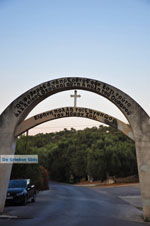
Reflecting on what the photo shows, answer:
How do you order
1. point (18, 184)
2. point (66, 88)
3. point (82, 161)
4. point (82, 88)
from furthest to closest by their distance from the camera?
point (82, 161)
point (18, 184)
point (66, 88)
point (82, 88)

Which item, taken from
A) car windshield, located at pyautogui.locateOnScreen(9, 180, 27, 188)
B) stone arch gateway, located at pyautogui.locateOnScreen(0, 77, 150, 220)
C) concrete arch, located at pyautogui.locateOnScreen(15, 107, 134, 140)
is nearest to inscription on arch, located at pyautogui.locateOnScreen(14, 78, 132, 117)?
stone arch gateway, located at pyautogui.locateOnScreen(0, 77, 150, 220)

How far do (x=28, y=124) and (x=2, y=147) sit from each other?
4.68 feet

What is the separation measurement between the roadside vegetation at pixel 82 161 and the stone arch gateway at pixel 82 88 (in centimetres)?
1499

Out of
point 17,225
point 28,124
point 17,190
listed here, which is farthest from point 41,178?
point 17,225

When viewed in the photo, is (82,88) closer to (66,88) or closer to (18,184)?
(66,88)

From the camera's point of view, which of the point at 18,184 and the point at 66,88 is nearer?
the point at 66,88

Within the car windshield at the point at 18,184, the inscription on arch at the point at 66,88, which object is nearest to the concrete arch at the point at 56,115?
the inscription on arch at the point at 66,88

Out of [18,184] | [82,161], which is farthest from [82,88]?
[82,161]

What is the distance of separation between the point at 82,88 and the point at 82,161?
48.7 m

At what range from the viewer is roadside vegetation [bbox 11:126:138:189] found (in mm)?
32562

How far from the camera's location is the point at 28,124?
1384 cm

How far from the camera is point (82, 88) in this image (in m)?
13.7

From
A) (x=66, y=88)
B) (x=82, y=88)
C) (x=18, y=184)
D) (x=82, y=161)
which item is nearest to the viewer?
(x=82, y=88)

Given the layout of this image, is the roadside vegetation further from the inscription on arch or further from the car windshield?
the inscription on arch
